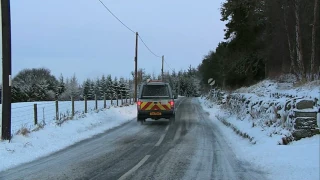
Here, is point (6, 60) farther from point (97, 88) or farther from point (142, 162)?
point (97, 88)

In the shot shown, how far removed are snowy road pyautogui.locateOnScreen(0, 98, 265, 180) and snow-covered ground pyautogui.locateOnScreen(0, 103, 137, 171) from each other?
1.48 feet

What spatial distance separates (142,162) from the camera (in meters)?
8.78

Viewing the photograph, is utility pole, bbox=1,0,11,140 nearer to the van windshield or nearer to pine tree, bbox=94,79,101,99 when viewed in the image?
the van windshield

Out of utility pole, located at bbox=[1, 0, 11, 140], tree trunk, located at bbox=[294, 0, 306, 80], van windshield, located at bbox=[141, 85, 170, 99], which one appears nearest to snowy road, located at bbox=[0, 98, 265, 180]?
utility pole, located at bbox=[1, 0, 11, 140]

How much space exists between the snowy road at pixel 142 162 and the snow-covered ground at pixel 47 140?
45cm

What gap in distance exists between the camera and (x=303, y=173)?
22.9 feet

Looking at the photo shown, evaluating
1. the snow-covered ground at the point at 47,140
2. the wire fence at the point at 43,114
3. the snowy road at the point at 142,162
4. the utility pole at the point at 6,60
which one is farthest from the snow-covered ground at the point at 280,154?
the wire fence at the point at 43,114

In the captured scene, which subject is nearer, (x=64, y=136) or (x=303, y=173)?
(x=303, y=173)

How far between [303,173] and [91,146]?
6802mm

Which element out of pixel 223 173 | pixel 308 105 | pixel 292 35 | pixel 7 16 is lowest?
pixel 223 173

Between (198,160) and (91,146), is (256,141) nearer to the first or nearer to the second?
(198,160)

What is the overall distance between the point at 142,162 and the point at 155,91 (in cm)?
1026

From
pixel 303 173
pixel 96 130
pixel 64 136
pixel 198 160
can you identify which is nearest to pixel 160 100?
pixel 96 130

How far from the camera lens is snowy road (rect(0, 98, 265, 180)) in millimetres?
7469
